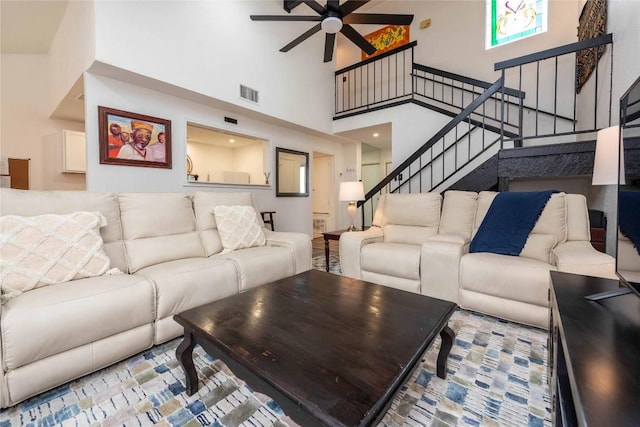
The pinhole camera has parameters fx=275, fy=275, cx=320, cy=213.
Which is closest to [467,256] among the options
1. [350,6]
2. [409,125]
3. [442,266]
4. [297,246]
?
[442,266]

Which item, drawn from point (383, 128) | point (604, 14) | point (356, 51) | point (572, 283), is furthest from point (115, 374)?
point (356, 51)

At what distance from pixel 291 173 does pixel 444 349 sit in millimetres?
4453

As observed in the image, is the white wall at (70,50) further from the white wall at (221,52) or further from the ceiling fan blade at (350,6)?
the ceiling fan blade at (350,6)

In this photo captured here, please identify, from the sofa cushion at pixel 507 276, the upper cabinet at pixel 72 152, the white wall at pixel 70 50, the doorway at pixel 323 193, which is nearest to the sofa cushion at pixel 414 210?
the sofa cushion at pixel 507 276

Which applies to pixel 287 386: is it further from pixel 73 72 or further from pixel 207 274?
pixel 73 72

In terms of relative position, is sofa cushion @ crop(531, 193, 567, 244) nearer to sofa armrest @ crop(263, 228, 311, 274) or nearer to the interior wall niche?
sofa armrest @ crop(263, 228, 311, 274)

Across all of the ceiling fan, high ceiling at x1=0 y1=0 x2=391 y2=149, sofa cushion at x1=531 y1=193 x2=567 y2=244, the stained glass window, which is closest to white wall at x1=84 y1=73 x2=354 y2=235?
high ceiling at x1=0 y1=0 x2=391 y2=149

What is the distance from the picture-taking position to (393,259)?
255 cm

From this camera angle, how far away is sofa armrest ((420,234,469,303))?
7.32 ft

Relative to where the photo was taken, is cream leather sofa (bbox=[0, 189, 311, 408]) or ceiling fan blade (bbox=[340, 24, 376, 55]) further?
ceiling fan blade (bbox=[340, 24, 376, 55])

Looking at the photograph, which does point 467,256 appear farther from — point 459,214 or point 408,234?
point 408,234

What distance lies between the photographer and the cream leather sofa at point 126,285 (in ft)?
4.08

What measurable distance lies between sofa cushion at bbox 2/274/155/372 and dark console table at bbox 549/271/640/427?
1874mm

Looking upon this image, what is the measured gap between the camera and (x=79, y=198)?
1962 millimetres
